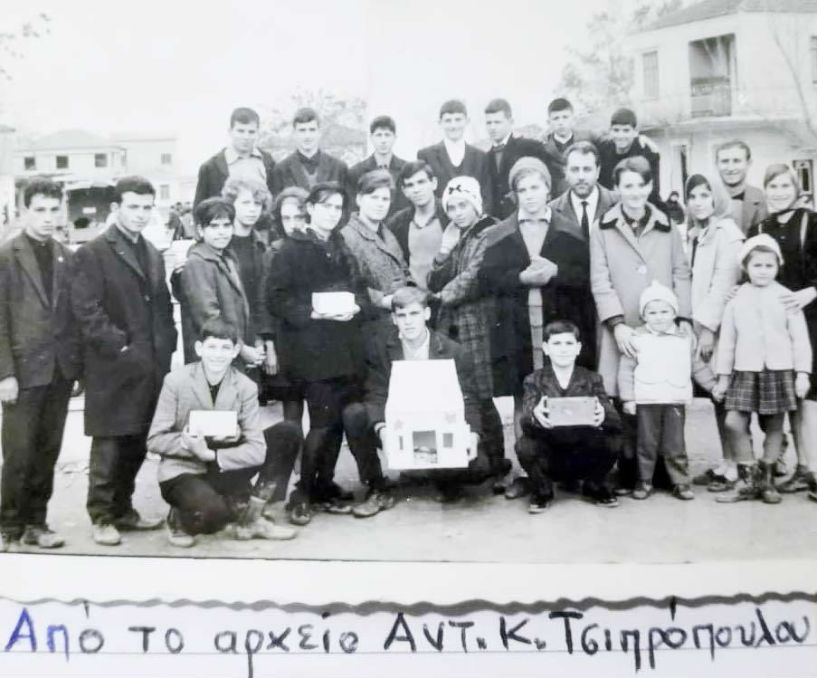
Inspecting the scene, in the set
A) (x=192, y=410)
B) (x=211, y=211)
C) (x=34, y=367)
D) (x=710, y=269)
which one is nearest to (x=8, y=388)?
(x=34, y=367)

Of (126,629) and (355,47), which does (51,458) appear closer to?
(126,629)

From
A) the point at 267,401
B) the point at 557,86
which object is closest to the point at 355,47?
the point at 557,86

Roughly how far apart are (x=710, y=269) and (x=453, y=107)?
1.68 feet

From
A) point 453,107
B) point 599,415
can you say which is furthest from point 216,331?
point 599,415

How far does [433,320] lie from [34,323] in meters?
0.66

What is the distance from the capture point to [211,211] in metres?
1.35

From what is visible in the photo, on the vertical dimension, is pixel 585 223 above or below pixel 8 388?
above

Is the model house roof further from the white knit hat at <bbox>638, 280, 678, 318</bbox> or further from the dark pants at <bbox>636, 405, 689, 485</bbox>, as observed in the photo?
the dark pants at <bbox>636, 405, 689, 485</bbox>

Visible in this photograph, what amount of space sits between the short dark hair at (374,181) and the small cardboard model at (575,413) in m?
0.47

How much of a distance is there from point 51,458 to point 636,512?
3.20ft

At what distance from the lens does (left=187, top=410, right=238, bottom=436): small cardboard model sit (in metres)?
1.32

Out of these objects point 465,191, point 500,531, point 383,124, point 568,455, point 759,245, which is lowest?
point 500,531

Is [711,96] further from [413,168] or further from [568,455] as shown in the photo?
[568,455]

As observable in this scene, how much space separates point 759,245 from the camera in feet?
4.40
